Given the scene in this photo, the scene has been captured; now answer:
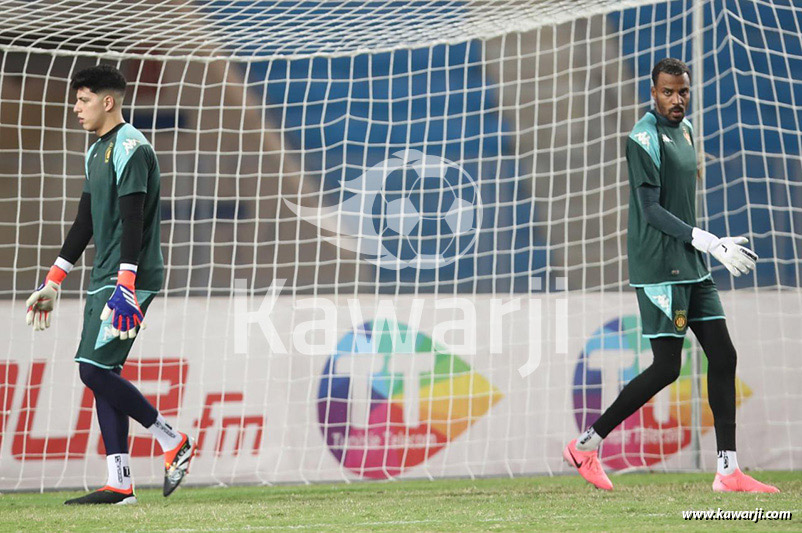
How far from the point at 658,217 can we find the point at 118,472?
86.7 inches

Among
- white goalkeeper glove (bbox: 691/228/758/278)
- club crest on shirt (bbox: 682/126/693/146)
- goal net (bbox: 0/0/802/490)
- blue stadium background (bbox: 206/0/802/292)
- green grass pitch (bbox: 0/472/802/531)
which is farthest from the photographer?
blue stadium background (bbox: 206/0/802/292)

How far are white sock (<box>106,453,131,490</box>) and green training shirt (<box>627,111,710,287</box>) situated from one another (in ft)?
6.67

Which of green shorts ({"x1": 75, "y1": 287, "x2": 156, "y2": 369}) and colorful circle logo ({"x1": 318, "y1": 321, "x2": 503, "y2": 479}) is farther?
colorful circle logo ({"x1": 318, "y1": 321, "x2": 503, "y2": 479})

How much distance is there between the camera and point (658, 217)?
3.96 m

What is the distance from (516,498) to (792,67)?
3470 millimetres

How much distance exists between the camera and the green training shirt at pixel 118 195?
159 inches

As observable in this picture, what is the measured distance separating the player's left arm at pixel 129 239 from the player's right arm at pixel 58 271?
0.30 m

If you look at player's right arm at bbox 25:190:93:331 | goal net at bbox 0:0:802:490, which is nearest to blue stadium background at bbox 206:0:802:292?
goal net at bbox 0:0:802:490

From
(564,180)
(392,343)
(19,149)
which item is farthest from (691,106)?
(19,149)

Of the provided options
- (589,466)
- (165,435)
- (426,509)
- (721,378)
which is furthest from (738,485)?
(165,435)

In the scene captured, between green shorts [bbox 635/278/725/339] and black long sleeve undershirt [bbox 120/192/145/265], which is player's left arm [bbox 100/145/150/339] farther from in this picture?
green shorts [bbox 635/278/725/339]

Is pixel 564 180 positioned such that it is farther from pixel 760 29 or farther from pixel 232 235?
pixel 232 235

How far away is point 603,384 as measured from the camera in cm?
580

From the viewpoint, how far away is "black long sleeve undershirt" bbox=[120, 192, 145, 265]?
3.93m
